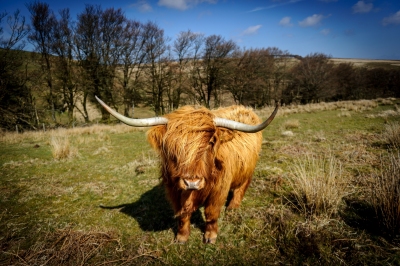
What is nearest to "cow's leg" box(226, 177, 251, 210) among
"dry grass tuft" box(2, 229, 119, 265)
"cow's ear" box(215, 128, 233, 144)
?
"cow's ear" box(215, 128, 233, 144)

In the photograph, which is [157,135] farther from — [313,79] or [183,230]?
[313,79]

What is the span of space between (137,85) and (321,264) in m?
25.4

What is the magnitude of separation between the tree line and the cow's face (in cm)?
1550

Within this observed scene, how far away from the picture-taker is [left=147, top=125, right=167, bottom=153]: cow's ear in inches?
104

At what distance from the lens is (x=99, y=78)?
70.9 feet

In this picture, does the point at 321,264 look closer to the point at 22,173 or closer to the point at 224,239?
the point at 224,239

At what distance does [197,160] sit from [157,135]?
2.47 feet

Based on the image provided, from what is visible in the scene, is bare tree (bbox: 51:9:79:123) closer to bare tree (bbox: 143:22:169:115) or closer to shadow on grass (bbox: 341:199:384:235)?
bare tree (bbox: 143:22:169:115)

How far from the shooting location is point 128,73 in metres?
26.3

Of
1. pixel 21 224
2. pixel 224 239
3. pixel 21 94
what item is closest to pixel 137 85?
pixel 21 94

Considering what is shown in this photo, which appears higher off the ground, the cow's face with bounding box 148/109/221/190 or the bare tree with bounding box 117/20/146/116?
the bare tree with bounding box 117/20/146/116

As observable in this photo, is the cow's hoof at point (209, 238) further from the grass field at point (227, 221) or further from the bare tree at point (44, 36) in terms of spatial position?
the bare tree at point (44, 36)

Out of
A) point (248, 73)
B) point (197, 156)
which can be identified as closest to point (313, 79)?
point (248, 73)

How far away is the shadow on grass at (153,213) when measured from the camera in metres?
3.49
